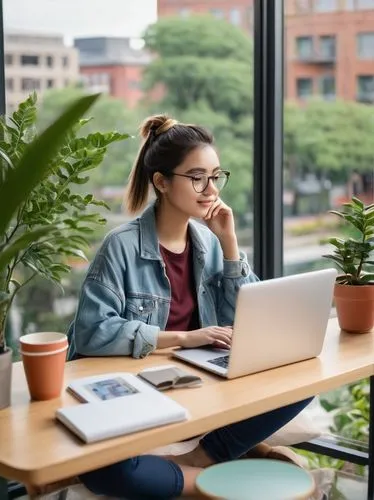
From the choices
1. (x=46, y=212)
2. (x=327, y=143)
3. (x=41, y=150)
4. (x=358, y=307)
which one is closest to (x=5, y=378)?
(x=46, y=212)

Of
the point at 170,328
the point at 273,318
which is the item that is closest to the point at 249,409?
the point at 273,318

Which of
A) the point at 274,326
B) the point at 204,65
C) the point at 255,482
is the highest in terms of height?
the point at 204,65

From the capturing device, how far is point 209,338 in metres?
2.00

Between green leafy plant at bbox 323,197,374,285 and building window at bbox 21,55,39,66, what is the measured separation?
1074 mm

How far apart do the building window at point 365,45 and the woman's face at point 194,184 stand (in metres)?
0.80

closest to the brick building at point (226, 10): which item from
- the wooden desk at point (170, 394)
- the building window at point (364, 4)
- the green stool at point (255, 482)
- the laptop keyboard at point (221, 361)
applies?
the building window at point (364, 4)

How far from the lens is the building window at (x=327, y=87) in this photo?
9.21 ft

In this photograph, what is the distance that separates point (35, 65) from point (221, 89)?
769 mm

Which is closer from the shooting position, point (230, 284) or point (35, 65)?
point (230, 284)

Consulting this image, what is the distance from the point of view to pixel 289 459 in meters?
2.42

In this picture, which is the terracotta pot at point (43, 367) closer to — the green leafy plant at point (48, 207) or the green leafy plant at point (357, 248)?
the green leafy plant at point (48, 207)

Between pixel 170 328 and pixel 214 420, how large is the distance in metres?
0.71

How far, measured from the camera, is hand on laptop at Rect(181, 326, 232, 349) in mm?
1993

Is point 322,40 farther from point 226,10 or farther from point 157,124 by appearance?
point 157,124
